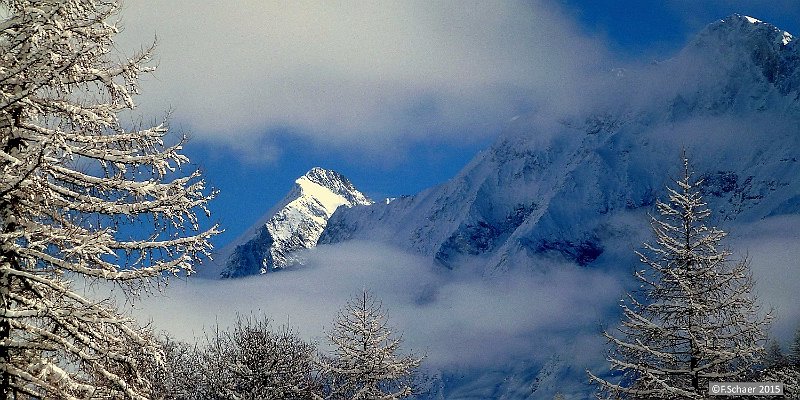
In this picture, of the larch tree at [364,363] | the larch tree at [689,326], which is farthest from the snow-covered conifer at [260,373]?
the larch tree at [689,326]

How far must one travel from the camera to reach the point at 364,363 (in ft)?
92.2

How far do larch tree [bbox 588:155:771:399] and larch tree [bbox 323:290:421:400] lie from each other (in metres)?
10.3

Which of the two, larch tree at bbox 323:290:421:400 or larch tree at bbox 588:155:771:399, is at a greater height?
larch tree at bbox 323:290:421:400

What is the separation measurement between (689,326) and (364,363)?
1318cm

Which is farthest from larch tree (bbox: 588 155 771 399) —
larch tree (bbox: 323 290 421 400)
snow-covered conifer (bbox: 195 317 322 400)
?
snow-covered conifer (bbox: 195 317 322 400)

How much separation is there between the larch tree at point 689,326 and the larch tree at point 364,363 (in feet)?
33.7

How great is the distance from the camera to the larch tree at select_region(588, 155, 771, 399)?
1780 centimetres

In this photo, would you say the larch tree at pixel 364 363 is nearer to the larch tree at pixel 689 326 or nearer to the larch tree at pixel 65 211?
the larch tree at pixel 689 326

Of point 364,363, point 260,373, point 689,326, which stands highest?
point 364,363

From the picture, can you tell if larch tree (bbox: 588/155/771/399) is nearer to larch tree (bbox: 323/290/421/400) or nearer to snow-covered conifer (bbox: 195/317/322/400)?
larch tree (bbox: 323/290/421/400)

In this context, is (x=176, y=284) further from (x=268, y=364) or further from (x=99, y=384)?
(x=268, y=364)

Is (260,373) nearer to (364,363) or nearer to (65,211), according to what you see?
(364,363)

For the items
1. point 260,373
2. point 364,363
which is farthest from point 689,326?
point 260,373

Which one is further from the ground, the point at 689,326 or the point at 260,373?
the point at 260,373
